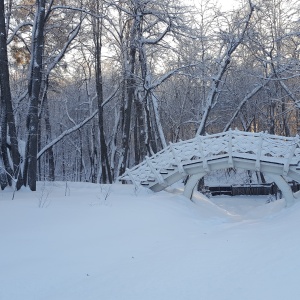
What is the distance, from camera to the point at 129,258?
19.1 ft

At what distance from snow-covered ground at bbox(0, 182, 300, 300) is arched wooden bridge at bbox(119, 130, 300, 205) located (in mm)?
4805

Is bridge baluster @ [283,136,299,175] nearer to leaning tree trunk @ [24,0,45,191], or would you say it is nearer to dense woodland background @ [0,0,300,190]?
dense woodland background @ [0,0,300,190]

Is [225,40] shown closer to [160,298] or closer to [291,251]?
[291,251]

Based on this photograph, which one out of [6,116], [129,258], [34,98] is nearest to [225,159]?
[34,98]

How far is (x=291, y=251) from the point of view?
5121 millimetres

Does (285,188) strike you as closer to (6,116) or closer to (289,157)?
(289,157)

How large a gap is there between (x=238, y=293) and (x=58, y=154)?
37528mm

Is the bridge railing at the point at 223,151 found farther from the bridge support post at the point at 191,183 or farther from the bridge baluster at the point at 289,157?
the bridge support post at the point at 191,183

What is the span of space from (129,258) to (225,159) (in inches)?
334

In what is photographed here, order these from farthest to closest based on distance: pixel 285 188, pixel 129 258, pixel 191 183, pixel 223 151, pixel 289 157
Result: pixel 191 183, pixel 223 151, pixel 285 188, pixel 289 157, pixel 129 258

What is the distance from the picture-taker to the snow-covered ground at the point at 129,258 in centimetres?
440

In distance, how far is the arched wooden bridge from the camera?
43.2 ft

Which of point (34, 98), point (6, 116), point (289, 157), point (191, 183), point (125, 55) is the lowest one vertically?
point (191, 183)

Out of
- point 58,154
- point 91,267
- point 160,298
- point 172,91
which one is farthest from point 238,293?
point 58,154
